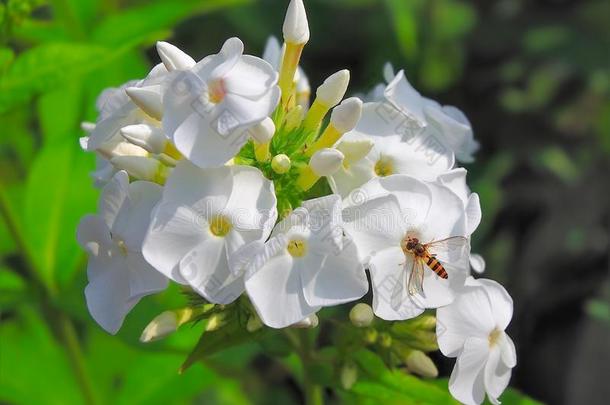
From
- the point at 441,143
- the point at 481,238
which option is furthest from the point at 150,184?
the point at 481,238

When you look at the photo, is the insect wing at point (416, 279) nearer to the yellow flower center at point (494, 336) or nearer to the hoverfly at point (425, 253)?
the hoverfly at point (425, 253)

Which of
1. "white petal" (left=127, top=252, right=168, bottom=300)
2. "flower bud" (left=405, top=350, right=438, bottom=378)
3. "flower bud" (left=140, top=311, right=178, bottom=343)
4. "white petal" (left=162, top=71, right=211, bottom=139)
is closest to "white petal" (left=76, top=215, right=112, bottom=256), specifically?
"white petal" (left=127, top=252, right=168, bottom=300)

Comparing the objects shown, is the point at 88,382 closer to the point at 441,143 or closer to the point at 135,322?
the point at 135,322

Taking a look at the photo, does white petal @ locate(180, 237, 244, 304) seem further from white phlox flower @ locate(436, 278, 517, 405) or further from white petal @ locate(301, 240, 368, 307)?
white phlox flower @ locate(436, 278, 517, 405)

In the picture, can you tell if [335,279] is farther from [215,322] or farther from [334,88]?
[334,88]

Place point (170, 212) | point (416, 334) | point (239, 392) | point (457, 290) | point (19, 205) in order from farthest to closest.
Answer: point (239, 392) < point (19, 205) < point (416, 334) < point (457, 290) < point (170, 212)
